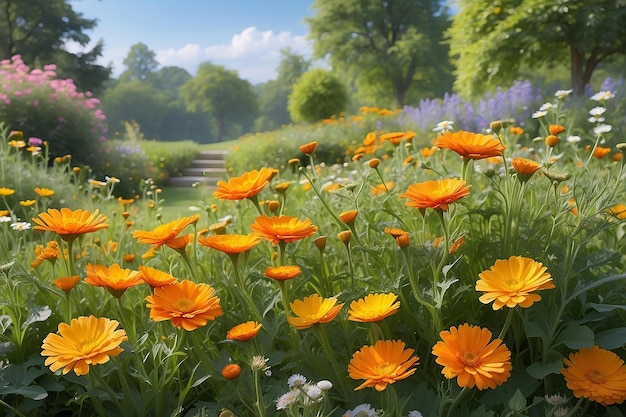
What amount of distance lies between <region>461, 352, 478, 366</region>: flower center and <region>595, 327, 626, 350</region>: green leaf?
39 centimetres

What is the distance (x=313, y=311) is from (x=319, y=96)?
1605 centimetres

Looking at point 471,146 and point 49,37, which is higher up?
point 49,37

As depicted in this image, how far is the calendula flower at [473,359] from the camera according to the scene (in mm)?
855

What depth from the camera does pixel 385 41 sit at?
75.3ft

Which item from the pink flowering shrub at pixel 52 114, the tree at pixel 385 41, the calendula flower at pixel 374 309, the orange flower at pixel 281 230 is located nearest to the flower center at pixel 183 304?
the orange flower at pixel 281 230

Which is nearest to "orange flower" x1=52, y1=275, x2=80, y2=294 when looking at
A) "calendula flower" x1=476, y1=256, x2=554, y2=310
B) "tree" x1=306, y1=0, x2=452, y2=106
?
"calendula flower" x1=476, y1=256, x2=554, y2=310

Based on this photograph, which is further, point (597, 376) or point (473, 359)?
point (597, 376)

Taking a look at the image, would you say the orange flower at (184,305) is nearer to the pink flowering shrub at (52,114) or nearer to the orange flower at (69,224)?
the orange flower at (69,224)

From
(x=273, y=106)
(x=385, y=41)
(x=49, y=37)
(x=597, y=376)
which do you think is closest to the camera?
(x=597, y=376)

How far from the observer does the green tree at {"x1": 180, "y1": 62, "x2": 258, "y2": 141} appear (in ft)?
164

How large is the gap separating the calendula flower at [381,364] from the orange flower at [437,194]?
28cm

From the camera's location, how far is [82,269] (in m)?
1.78

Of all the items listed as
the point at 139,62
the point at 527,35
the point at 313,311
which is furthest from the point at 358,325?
the point at 139,62

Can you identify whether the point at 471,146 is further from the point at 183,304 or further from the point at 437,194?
the point at 183,304
